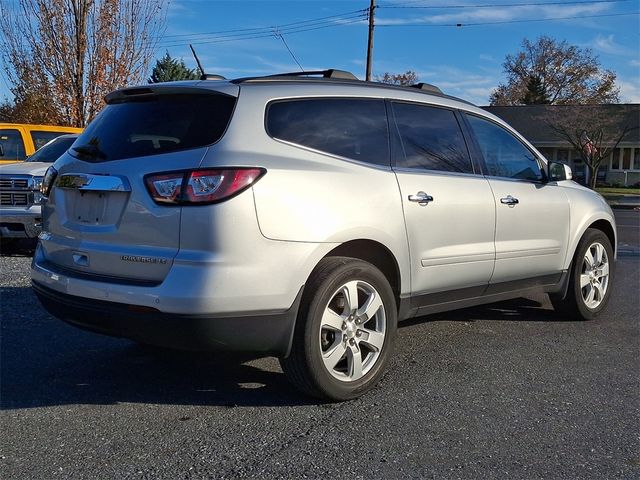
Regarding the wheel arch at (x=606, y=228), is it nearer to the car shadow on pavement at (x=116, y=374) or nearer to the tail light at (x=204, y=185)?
the car shadow on pavement at (x=116, y=374)

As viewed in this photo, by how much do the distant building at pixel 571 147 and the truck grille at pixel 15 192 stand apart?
120 ft

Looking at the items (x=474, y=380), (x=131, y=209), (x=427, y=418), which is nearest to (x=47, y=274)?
(x=131, y=209)

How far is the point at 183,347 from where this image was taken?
355cm

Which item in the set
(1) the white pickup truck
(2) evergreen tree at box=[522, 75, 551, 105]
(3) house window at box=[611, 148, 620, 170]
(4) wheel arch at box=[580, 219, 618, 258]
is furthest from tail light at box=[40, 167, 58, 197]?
(2) evergreen tree at box=[522, 75, 551, 105]

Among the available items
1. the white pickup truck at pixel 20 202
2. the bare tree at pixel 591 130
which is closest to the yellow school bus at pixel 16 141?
the white pickup truck at pixel 20 202

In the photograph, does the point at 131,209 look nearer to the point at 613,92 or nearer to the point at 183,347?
the point at 183,347

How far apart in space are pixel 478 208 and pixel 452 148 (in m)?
0.49

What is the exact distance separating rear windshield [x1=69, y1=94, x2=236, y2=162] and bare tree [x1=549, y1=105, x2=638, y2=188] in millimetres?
36894

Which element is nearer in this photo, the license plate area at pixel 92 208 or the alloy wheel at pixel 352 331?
the license plate area at pixel 92 208

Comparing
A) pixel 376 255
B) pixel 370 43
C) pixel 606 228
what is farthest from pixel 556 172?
pixel 370 43

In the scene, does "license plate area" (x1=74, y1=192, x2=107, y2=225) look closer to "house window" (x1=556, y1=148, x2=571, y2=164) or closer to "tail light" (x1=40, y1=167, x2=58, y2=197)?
"tail light" (x1=40, y1=167, x2=58, y2=197)

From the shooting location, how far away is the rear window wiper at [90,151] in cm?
396

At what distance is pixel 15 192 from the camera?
9.46 m

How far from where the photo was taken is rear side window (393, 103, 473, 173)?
181 inches
